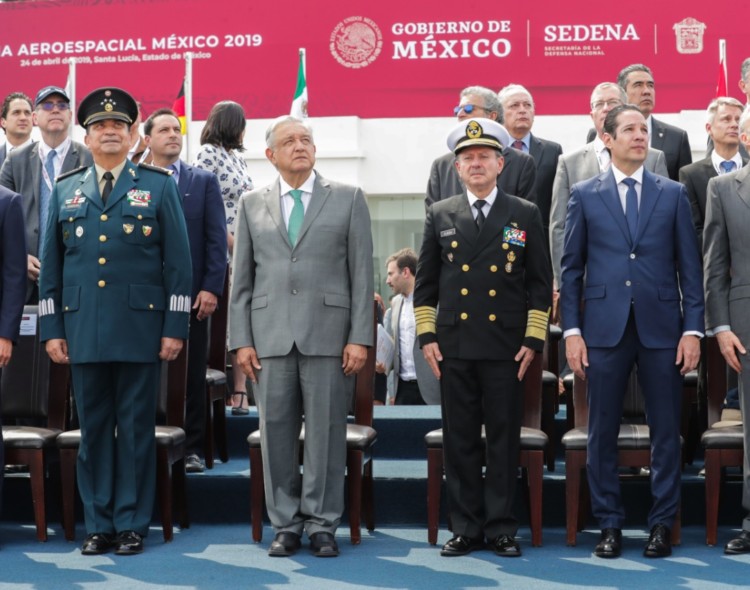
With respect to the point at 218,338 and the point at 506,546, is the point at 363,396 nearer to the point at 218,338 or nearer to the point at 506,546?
the point at 506,546

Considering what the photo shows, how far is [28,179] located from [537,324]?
2.63 m

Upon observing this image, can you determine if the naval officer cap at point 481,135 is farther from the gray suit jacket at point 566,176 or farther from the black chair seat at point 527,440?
the black chair seat at point 527,440

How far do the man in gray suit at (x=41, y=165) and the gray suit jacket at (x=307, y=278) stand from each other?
4.43 feet

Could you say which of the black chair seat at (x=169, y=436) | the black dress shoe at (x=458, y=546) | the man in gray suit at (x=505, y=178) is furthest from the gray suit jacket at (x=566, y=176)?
the black chair seat at (x=169, y=436)

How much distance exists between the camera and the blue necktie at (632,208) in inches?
177

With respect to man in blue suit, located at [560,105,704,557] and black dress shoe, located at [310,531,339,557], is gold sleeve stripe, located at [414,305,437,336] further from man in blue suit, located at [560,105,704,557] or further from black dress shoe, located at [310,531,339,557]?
black dress shoe, located at [310,531,339,557]

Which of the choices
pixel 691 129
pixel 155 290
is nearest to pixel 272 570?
pixel 155 290

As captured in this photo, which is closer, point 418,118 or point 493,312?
point 493,312

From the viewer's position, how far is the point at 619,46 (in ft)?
44.5

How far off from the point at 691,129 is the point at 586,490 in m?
8.88

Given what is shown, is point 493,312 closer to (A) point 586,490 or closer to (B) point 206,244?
(A) point 586,490

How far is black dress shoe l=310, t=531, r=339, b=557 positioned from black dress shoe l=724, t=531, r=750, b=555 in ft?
4.71

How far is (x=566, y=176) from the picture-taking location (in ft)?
17.7

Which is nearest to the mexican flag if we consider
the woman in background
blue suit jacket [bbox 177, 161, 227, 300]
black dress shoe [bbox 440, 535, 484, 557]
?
the woman in background
